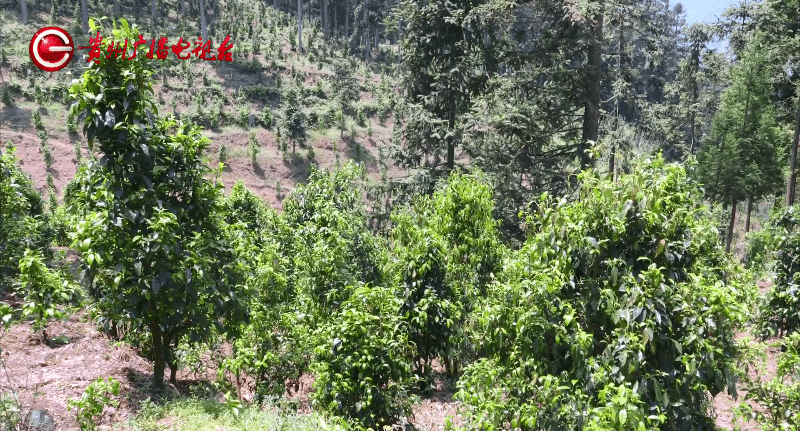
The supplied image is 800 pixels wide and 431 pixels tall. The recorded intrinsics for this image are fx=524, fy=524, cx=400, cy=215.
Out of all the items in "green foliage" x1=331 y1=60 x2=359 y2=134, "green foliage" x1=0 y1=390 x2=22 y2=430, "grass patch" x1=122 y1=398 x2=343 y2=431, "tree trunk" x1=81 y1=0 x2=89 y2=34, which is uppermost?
"tree trunk" x1=81 y1=0 x2=89 y2=34

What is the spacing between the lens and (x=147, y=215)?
5723 mm

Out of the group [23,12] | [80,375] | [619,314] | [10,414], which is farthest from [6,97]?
[619,314]

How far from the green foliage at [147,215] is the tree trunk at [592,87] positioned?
10232 millimetres

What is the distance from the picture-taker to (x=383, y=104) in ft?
148

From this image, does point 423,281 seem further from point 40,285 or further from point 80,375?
point 40,285

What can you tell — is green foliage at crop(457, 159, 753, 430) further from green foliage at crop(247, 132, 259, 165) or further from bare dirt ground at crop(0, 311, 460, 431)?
green foliage at crop(247, 132, 259, 165)

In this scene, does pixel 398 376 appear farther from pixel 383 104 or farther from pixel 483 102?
pixel 383 104

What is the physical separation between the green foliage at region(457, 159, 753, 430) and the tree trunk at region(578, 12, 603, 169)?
9.41 meters

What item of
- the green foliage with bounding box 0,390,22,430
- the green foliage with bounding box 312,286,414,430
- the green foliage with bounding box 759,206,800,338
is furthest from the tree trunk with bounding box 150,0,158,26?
the green foliage with bounding box 759,206,800,338

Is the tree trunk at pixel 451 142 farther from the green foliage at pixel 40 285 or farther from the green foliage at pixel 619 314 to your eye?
the green foliage at pixel 40 285

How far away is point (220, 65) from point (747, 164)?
39.0 meters

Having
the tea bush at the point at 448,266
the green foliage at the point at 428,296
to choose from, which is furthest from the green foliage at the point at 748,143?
the green foliage at the point at 428,296

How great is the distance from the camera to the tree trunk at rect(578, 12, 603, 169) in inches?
531

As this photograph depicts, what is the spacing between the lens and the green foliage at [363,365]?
5699 mm
